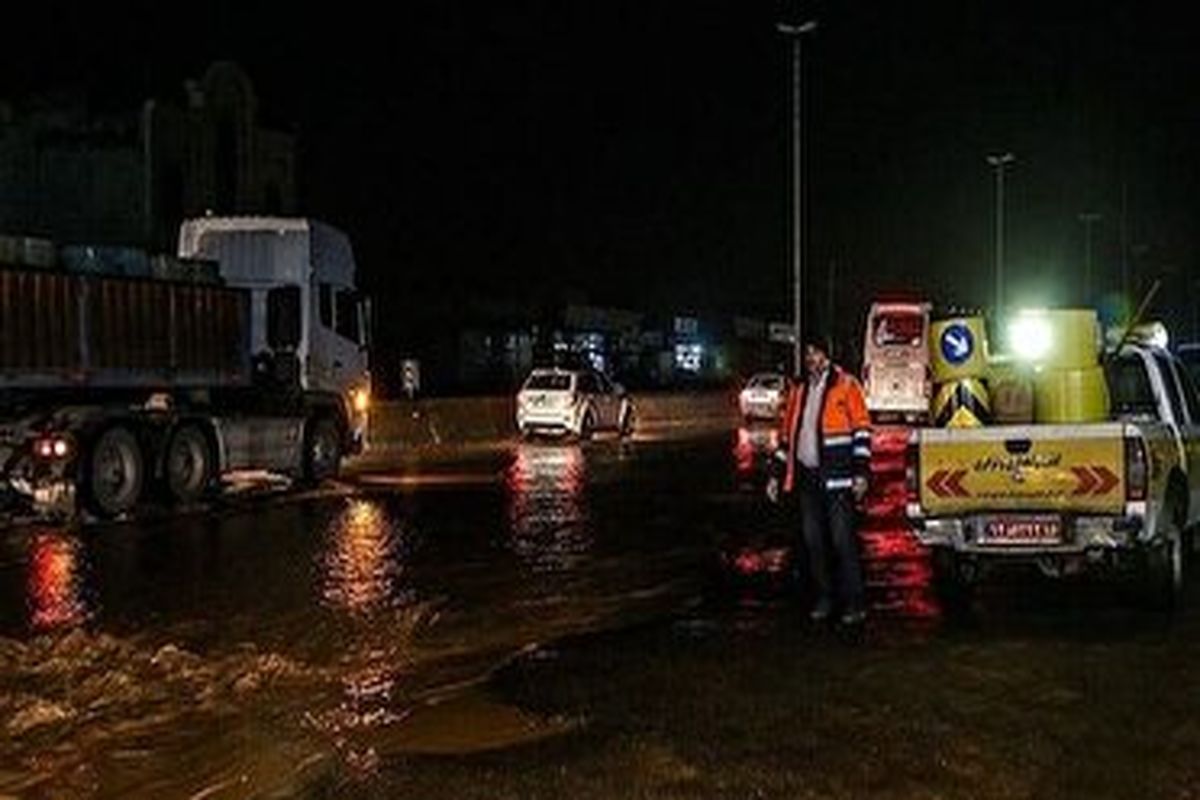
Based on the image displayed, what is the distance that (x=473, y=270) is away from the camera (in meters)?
65.6

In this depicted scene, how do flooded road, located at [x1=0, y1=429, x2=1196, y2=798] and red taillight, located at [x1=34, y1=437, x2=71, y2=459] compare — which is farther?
red taillight, located at [x1=34, y1=437, x2=71, y2=459]

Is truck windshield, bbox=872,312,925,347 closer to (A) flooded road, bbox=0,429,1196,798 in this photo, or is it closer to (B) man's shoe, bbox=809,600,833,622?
(A) flooded road, bbox=0,429,1196,798

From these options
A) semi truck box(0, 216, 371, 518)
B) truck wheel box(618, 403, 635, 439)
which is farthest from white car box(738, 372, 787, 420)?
semi truck box(0, 216, 371, 518)

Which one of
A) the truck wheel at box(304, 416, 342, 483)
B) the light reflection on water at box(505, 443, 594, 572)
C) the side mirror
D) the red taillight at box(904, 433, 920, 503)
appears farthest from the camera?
the truck wheel at box(304, 416, 342, 483)

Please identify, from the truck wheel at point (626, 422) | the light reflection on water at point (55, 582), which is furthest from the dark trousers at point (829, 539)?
the truck wheel at point (626, 422)

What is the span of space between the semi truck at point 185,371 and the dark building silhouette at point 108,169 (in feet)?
81.3

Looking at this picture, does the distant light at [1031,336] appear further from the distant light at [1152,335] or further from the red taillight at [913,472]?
the distant light at [1152,335]

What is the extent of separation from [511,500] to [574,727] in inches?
549

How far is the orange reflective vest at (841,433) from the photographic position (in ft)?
38.2

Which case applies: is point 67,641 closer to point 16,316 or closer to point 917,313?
point 16,316

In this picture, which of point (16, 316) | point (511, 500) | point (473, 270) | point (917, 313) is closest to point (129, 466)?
point (16, 316)

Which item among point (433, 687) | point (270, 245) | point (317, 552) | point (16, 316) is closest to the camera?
point (433, 687)

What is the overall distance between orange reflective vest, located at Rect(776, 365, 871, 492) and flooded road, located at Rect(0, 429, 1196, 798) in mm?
1068

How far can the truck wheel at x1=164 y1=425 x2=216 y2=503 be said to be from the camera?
2228cm
